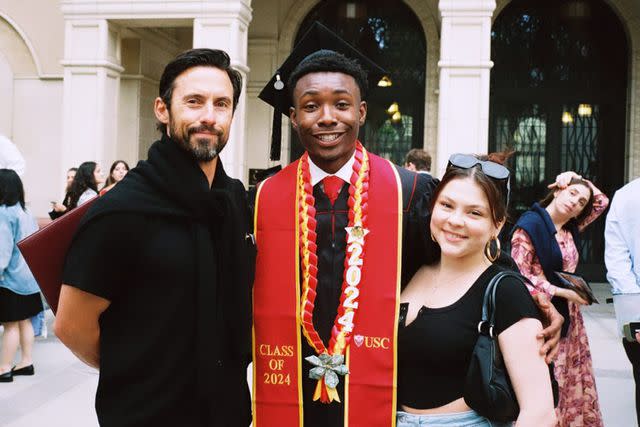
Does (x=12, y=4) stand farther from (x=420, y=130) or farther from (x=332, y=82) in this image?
(x=332, y=82)

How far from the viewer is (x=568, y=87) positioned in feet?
45.4

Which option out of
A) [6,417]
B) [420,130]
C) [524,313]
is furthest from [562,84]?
[524,313]

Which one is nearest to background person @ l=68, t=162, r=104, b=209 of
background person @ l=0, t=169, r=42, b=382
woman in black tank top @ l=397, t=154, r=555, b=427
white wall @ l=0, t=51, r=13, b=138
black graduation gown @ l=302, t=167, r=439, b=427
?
background person @ l=0, t=169, r=42, b=382

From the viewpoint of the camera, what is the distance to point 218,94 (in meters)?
2.58

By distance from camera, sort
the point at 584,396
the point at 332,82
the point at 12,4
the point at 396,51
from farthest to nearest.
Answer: the point at 396,51, the point at 12,4, the point at 584,396, the point at 332,82

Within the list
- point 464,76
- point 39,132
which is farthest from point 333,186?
point 39,132

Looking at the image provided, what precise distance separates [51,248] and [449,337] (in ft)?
4.56

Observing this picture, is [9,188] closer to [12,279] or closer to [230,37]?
[12,279]

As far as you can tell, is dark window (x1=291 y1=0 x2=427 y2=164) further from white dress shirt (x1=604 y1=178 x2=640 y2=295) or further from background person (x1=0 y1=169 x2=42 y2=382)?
white dress shirt (x1=604 y1=178 x2=640 y2=295)

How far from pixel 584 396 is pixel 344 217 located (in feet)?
10.2

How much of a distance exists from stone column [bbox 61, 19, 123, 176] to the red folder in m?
9.36

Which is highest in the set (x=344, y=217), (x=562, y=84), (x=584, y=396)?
(x=562, y=84)

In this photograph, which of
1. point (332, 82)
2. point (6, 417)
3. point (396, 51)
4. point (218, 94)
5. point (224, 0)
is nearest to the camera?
point (218, 94)

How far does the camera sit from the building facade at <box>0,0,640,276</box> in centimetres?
1320
